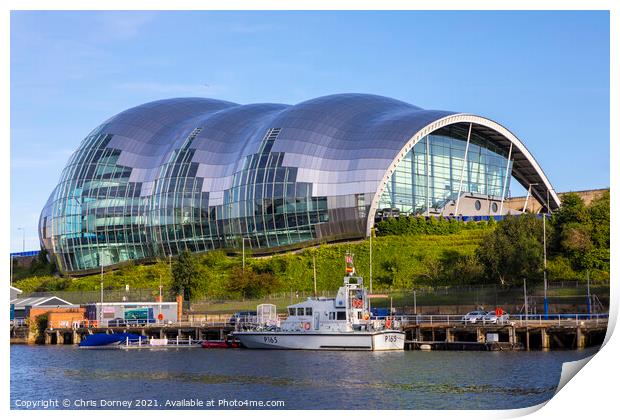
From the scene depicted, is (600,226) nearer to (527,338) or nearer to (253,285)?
(527,338)

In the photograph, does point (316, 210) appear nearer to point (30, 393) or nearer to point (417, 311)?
point (417, 311)

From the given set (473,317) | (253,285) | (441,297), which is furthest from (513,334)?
(253,285)

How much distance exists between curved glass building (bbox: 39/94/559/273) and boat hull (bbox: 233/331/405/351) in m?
26.3

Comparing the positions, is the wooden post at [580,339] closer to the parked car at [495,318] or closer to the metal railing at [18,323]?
the parked car at [495,318]

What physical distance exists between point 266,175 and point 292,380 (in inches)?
1785

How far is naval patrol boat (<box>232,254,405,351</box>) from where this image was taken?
2125 inches

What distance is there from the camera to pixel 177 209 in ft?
301

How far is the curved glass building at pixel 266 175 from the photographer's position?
83438mm

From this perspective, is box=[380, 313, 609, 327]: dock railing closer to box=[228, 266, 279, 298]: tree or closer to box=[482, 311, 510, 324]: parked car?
box=[482, 311, 510, 324]: parked car

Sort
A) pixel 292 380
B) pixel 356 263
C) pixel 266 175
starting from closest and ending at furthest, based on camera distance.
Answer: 1. pixel 292 380
2. pixel 356 263
3. pixel 266 175

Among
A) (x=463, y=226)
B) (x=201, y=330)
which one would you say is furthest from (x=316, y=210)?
(x=201, y=330)

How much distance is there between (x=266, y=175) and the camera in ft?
278

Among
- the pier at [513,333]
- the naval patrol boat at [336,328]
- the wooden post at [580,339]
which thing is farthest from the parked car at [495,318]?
the wooden post at [580,339]

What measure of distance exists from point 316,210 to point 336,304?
28.1 metres
